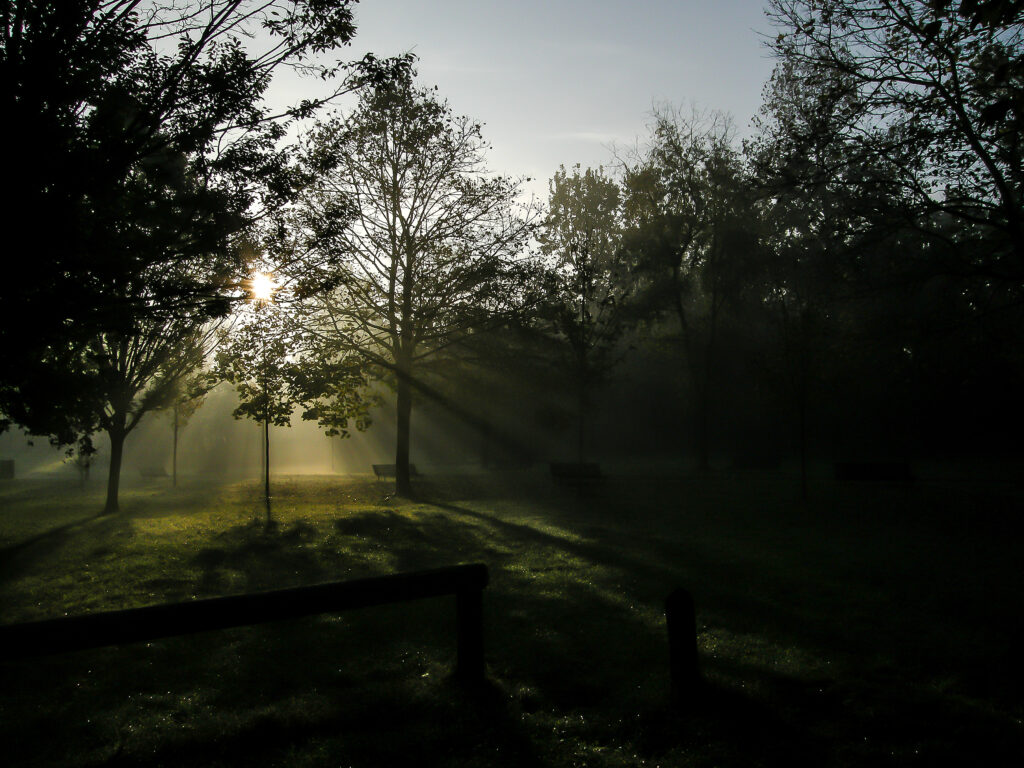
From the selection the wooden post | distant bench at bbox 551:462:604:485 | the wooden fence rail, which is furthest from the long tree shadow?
distant bench at bbox 551:462:604:485

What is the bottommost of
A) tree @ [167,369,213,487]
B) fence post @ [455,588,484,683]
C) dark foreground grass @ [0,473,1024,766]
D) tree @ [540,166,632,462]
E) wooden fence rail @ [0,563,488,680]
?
dark foreground grass @ [0,473,1024,766]

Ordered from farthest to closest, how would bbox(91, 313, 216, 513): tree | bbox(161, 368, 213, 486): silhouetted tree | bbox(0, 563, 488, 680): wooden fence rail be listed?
bbox(161, 368, 213, 486): silhouetted tree, bbox(91, 313, 216, 513): tree, bbox(0, 563, 488, 680): wooden fence rail

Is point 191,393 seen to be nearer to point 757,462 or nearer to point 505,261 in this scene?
point 505,261

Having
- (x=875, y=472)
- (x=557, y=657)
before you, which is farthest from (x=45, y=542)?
(x=875, y=472)

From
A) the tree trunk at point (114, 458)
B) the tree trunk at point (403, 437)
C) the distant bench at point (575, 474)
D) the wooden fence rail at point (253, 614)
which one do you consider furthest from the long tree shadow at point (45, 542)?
the distant bench at point (575, 474)

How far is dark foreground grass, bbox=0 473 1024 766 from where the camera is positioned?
4.59 meters

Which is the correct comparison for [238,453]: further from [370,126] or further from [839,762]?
[839,762]

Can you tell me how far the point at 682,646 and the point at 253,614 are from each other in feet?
9.62

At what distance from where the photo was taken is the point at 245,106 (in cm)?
935

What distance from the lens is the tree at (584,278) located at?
87.5 ft

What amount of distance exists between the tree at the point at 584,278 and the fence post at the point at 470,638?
750 inches

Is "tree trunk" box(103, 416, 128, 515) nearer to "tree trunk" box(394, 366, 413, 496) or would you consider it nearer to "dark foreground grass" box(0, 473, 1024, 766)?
"dark foreground grass" box(0, 473, 1024, 766)

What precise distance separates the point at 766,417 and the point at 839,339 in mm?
24574

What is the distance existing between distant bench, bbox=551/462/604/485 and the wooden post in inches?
703
